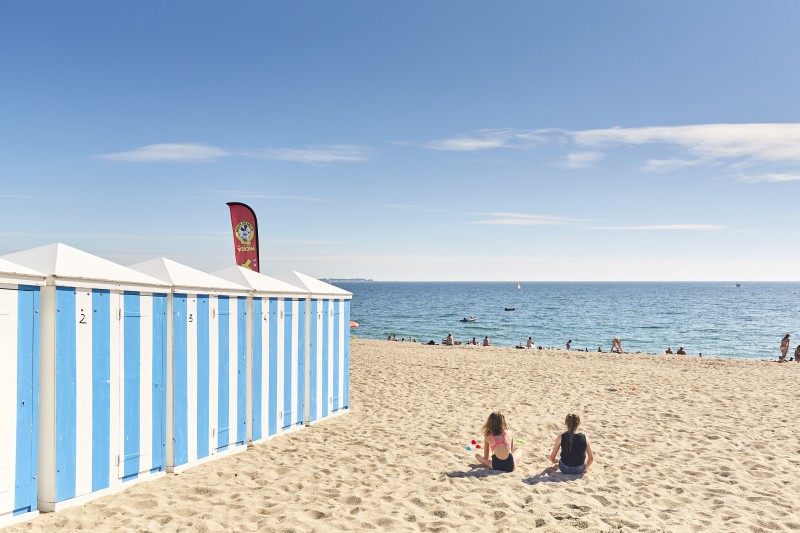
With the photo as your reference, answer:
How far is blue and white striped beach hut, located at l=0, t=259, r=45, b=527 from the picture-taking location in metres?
4.98

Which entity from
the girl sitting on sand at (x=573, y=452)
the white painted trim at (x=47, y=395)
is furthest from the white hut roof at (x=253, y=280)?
the girl sitting on sand at (x=573, y=452)

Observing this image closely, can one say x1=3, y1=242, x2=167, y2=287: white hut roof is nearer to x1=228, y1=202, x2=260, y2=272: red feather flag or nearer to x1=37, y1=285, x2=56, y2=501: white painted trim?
x1=37, y1=285, x2=56, y2=501: white painted trim

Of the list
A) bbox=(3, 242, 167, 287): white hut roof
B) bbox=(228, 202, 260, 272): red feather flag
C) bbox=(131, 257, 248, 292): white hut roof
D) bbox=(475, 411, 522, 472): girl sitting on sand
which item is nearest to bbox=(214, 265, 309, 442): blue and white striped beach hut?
bbox=(131, 257, 248, 292): white hut roof

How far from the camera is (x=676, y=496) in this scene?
260 inches

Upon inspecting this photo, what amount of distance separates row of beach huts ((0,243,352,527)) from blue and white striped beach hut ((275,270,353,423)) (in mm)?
488

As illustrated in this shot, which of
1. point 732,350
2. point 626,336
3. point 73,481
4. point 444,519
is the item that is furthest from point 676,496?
point 626,336

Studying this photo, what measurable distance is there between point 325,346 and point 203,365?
312 centimetres

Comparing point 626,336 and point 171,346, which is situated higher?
point 171,346

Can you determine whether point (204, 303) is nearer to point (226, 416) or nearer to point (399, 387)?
point (226, 416)

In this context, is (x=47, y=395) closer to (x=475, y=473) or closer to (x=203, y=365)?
Result: (x=203, y=365)

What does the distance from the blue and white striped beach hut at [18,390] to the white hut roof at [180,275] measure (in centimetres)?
168

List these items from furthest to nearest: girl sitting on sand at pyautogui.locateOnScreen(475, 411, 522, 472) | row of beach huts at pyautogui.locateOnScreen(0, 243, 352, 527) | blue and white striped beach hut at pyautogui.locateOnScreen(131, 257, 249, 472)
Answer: girl sitting on sand at pyautogui.locateOnScreen(475, 411, 522, 472) → blue and white striped beach hut at pyautogui.locateOnScreen(131, 257, 249, 472) → row of beach huts at pyautogui.locateOnScreen(0, 243, 352, 527)

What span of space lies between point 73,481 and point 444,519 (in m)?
3.21

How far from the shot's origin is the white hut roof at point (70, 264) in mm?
5500
